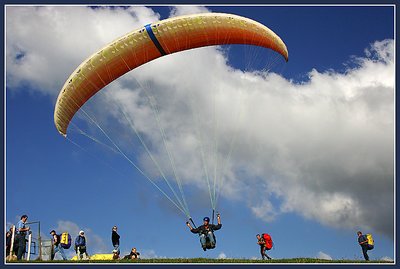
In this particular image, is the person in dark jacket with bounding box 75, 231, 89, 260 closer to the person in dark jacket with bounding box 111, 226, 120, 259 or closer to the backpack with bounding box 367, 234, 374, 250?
the person in dark jacket with bounding box 111, 226, 120, 259

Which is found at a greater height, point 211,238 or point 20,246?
point 20,246

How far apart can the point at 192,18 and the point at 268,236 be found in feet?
28.4

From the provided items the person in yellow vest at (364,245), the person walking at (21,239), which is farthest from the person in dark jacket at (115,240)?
the person in yellow vest at (364,245)

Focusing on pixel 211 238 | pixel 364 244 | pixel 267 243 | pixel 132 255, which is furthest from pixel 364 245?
pixel 132 255

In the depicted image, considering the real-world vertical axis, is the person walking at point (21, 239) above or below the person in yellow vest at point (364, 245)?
above

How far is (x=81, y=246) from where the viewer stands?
18.0m

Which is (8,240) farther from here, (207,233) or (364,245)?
(364,245)

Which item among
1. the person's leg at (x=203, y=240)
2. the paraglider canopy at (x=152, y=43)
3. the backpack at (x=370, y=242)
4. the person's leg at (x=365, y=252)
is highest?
the paraglider canopy at (x=152, y=43)

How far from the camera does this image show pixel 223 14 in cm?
1838

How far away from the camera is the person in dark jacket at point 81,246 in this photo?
58.9 ft

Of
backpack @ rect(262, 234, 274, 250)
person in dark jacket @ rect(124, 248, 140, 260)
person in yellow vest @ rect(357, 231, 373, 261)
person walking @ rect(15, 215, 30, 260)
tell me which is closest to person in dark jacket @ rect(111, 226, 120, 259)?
person in dark jacket @ rect(124, 248, 140, 260)

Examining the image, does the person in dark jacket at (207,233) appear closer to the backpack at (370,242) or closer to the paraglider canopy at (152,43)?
the backpack at (370,242)

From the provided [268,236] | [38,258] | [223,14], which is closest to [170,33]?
[223,14]

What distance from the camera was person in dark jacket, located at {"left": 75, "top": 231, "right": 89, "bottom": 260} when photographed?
707 inches
